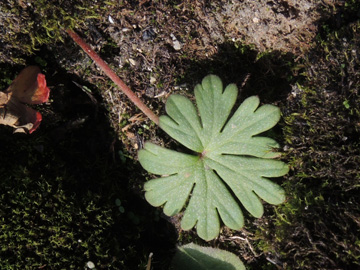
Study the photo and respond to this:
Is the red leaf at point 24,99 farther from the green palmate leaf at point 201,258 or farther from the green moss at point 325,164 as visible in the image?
the green moss at point 325,164

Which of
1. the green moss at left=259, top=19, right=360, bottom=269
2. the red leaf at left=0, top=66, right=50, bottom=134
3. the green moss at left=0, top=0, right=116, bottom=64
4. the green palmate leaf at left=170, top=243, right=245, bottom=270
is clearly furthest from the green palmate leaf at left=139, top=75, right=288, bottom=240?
the green moss at left=0, top=0, right=116, bottom=64

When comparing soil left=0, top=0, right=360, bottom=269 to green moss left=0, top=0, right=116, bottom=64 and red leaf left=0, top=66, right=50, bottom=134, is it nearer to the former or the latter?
green moss left=0, top=0, right=116, bottom=64

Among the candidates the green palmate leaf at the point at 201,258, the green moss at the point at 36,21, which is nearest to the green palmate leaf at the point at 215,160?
the green palmate leaf at the point at 201,258

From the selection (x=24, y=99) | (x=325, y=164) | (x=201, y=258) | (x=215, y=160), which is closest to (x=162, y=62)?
(x=215, y=160)

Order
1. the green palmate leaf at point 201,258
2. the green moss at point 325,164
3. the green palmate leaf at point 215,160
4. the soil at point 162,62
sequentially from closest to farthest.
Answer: the green moss at point 325,164 → the green palmate leaf at point 215,160 → the soil at point 162,62 → the green palmate leaf at point 201,258

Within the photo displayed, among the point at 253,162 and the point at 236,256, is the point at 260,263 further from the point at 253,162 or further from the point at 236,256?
the point at 253,162

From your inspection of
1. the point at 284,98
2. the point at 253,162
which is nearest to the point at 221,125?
the point at 253,162

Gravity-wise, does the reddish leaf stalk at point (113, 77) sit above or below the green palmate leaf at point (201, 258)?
above

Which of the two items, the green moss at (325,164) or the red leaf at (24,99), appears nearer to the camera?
the green moss at (325,164)
